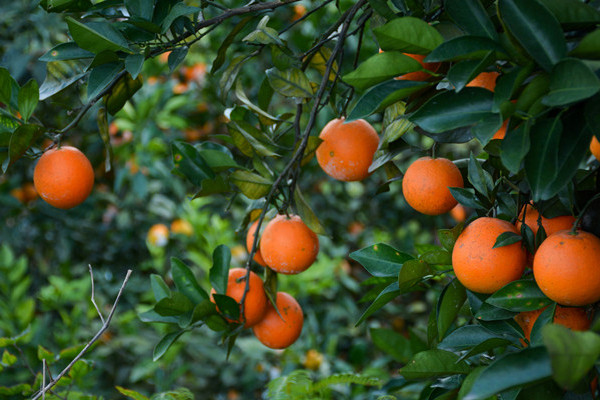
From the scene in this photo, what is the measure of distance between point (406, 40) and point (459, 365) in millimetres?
444

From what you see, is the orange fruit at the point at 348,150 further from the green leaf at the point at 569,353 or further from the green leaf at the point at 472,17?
the green leaf at the point at 569,353

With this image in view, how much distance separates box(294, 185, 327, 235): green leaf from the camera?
101 centimetres

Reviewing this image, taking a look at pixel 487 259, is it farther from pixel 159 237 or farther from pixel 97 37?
pixel 159 237

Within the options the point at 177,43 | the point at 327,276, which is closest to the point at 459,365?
the point at 177,43

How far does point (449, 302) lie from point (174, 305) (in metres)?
0.48

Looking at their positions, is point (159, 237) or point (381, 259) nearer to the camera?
point (381, 259)

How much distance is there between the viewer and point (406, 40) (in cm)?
63

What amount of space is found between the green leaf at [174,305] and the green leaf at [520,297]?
1.77ft

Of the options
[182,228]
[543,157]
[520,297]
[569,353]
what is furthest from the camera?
[182,228]

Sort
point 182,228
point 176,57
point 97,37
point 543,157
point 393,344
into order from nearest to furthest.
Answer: point 543,157
point 97,37
point 176,57
point 393,344
point 182,228

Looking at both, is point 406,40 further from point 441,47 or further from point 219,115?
point 219,115

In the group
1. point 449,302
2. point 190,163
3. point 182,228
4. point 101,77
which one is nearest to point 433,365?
point 449,302

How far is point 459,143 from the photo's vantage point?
33.4 inches

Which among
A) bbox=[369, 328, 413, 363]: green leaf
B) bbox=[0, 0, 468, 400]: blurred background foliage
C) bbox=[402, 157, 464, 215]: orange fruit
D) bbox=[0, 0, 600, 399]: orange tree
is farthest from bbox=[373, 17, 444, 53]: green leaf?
bbox=[0, 0, 468, 400]: blurred background foliage
